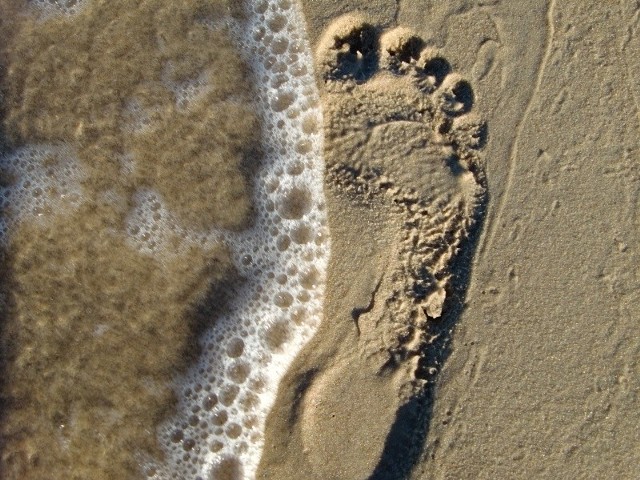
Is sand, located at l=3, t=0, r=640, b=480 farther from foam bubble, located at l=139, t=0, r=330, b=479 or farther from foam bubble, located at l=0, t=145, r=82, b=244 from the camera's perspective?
foam bubble, located at l=0, t=145, r=82, b=244

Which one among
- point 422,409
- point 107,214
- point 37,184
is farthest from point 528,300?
point 37,184

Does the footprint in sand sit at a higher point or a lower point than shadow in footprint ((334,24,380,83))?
lower

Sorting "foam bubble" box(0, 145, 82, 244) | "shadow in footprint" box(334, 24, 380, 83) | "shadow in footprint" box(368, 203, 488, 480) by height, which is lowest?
"shadow in footprint" box(368, 203, 488, 480)

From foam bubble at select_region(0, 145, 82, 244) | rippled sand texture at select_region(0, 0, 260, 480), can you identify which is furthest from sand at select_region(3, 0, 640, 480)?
foam bubble at select_region(0, 145, 82, 244)

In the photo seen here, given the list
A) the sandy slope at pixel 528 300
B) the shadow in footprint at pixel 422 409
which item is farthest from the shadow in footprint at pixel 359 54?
the shadow in footprint at pixel 422 409

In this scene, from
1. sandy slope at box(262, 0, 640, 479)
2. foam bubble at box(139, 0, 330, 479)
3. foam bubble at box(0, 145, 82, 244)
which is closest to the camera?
sandy slope at box(262, 0, 640, 479)

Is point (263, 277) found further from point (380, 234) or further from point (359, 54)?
point (359, 54)

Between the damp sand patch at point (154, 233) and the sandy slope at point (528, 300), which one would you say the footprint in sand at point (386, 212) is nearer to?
the sandy slope at point (528, 300)
